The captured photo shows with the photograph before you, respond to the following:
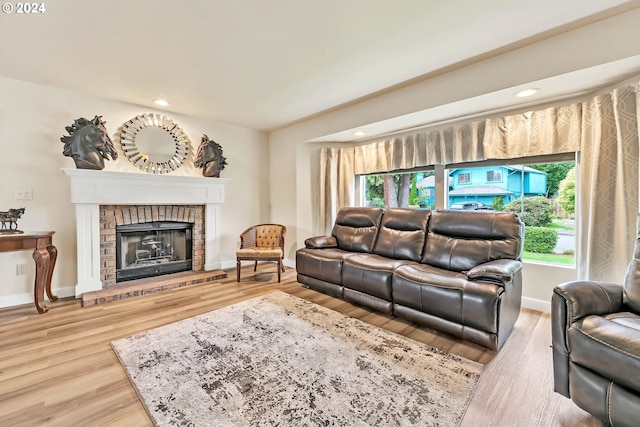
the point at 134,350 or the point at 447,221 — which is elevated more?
the point at 447,221

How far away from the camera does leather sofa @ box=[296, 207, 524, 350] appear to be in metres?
2.06

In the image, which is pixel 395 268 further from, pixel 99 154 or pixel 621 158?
pixel 99 154

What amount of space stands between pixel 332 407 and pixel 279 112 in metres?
3.54

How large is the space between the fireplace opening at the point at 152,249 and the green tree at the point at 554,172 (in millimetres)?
4570

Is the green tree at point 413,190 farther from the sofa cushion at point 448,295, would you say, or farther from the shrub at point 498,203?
the sofa cushion at point 448,295

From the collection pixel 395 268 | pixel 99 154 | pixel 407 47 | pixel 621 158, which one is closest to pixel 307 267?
pixel 395 268

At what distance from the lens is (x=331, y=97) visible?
3.35m

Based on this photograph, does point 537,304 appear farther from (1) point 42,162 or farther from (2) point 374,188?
(1) point 42,162

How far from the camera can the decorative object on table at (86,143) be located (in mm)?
2988

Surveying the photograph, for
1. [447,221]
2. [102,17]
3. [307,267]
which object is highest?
[102,17]

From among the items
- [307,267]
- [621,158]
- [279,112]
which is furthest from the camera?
[279,112]

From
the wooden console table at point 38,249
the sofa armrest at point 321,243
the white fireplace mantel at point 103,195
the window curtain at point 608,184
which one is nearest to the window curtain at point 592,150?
the window curtain at point 608,184

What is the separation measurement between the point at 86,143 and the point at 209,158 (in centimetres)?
140

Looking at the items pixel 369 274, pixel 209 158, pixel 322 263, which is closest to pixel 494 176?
pixel 369 274
